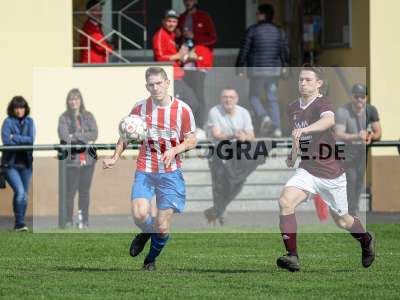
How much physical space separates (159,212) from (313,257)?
2410 millimetres

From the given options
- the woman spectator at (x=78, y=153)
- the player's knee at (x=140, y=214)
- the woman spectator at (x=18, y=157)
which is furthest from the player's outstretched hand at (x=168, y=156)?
the woman spectator at (x=78, y=153)

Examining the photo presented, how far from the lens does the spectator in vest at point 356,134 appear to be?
18719 mm

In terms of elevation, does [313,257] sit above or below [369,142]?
below

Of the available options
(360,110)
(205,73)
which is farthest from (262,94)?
(360,110)

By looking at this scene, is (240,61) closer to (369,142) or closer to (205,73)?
(205,73)

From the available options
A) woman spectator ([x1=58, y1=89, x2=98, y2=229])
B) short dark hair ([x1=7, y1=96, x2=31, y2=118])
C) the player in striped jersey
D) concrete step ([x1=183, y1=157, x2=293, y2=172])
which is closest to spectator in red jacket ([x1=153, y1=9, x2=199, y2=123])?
concrete step ([x1=183, y1=157, x2=293, y2=172])

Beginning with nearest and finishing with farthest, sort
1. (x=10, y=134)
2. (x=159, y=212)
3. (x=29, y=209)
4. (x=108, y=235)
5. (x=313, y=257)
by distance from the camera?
(x=159, y=212) < (x=313, y=257) < (x=108, y=235) < (x=10, y=134) < (x=29, y=209)

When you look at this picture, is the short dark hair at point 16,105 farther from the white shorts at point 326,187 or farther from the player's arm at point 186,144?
the white shorts at point 326,187

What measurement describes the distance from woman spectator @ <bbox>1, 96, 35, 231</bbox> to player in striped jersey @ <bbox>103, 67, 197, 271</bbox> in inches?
216

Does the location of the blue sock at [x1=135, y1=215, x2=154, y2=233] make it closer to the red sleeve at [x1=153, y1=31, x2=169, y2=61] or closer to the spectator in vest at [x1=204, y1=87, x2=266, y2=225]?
the spectator in vest at [x1=204, y1=87, x2=266, y2=225]

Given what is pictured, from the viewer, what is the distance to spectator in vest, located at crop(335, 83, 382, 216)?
61.4ft

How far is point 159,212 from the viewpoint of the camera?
1215 centimetres

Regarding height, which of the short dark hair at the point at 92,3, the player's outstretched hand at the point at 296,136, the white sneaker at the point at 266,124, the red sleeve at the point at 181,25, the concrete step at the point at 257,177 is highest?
the short dark hair at the point at 92,3

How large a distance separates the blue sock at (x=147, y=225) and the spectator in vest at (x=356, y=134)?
6803 millimetres
